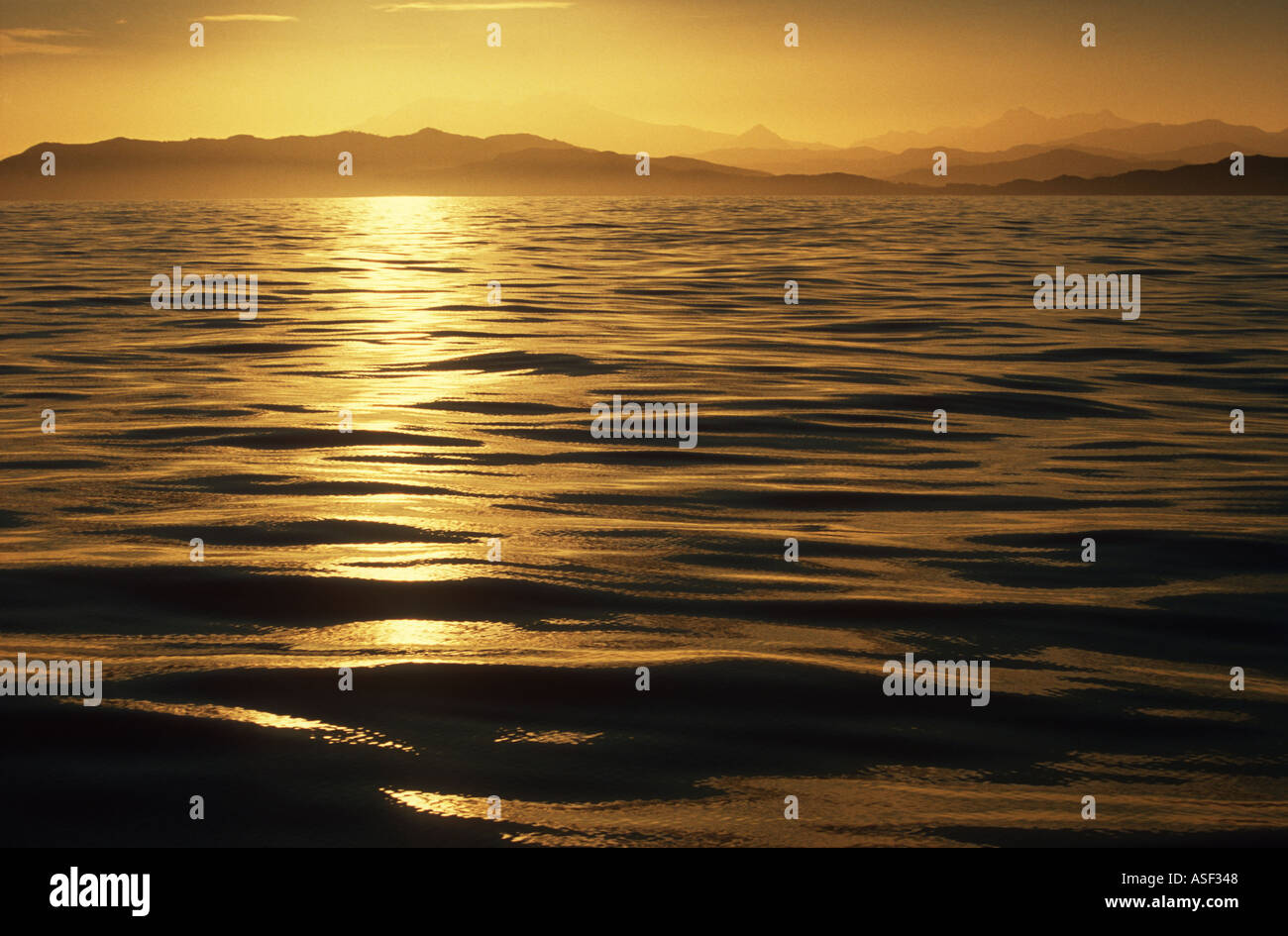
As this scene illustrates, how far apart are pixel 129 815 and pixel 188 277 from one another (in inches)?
954

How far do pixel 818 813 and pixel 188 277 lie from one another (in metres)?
24.8

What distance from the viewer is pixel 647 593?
6.39 metres

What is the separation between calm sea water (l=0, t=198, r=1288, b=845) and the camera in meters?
4.28

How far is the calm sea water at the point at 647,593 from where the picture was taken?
168 inches

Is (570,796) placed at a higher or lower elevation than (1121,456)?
lower

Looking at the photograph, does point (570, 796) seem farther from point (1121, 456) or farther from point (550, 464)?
point (1121, 456)

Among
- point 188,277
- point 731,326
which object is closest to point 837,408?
point 731,326

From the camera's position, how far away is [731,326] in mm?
18484

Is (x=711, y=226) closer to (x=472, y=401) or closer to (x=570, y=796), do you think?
(x=472, y=401)

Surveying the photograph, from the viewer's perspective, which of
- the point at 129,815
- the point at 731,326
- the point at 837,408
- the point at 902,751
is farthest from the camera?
the point at 731,326

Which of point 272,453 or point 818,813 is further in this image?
point 272,453
